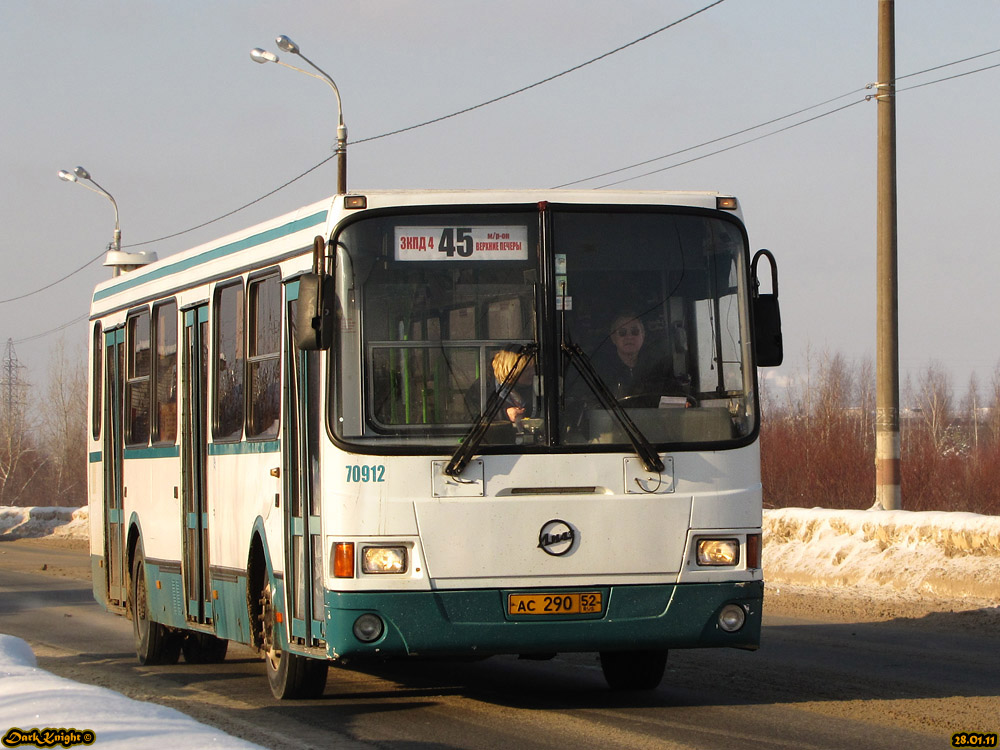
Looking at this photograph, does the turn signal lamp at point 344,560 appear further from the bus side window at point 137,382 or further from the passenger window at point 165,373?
the bus side window at point 137,382

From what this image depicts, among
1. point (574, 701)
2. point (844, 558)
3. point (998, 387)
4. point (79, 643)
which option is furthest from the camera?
point (998, 387)

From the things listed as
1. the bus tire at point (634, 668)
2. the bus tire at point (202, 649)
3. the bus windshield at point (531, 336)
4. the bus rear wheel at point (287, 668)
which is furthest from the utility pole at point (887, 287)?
the bus rear wheel at point (287, 668)

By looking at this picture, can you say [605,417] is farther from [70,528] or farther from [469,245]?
[70,528]

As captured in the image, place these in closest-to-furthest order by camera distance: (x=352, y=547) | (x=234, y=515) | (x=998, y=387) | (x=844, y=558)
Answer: (x=352, y=547) → (x=234, y=515) → (x=844, y=558) → (x=998, y=387)

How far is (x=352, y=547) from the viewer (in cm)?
803

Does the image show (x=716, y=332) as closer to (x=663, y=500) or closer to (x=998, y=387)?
(x=663, y=500)

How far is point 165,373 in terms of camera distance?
38.3 ft

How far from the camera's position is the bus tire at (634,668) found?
944 cm

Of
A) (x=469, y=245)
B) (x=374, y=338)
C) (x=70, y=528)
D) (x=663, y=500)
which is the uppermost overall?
(x=469, y=245)

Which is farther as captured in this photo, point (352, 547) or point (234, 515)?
point (234, 515)

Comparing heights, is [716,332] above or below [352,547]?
above

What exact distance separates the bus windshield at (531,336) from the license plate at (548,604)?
2.60 ft

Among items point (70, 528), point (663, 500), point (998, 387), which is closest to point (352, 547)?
point (663, 500)

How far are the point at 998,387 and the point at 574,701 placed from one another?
98.6m
